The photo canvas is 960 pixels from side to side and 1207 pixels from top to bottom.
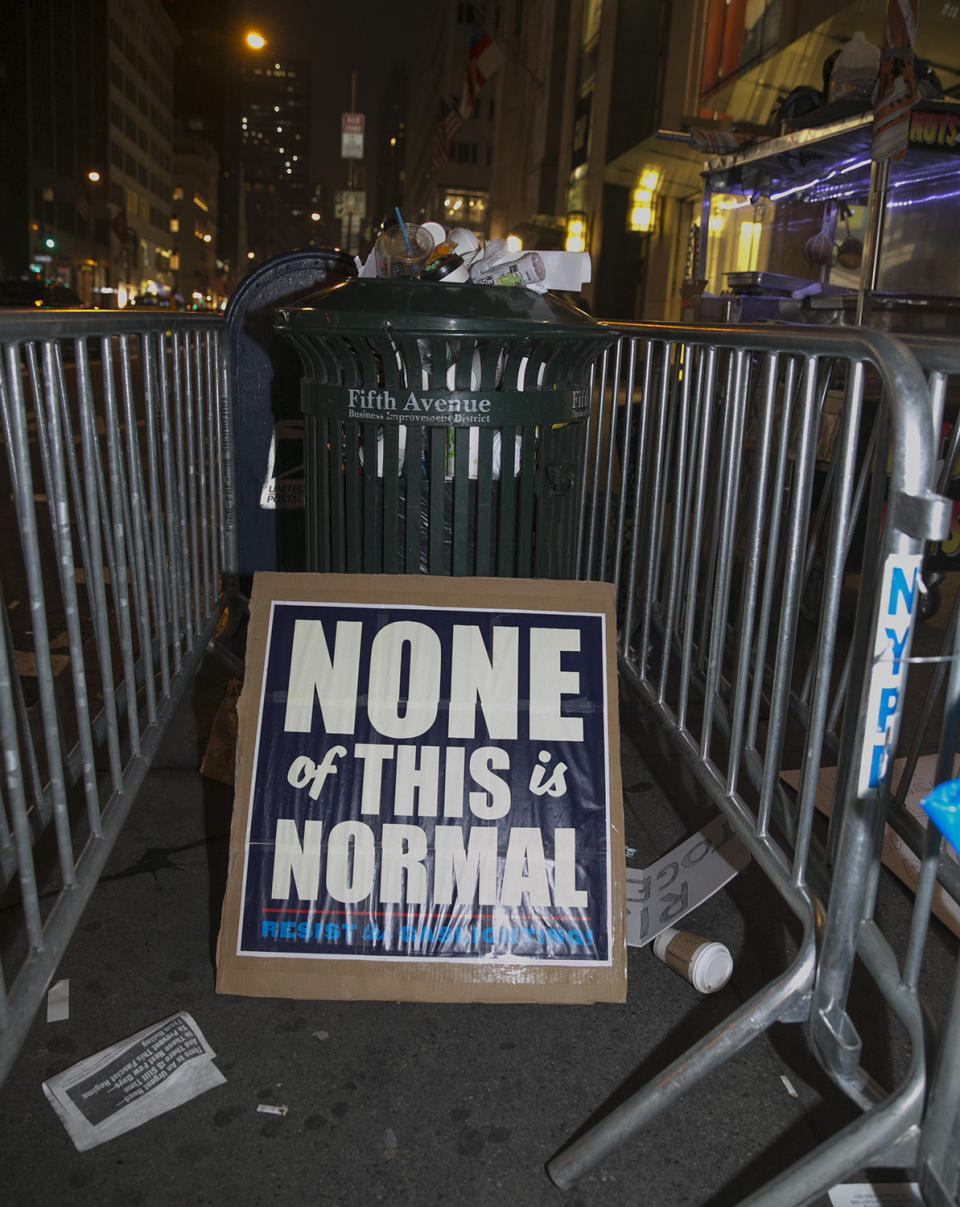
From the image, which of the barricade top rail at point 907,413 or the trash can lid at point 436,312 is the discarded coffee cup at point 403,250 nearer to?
the trash can lid at point 436,312

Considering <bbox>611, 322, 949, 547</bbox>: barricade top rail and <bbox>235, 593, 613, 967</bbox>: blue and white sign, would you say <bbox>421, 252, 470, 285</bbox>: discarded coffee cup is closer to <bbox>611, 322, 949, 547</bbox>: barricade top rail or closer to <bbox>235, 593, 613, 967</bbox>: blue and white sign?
<bbox>235, 593, 613, 967</bbox>: blue and white sign

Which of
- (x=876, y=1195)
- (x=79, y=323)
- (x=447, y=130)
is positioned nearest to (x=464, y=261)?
(x=79, y=323)

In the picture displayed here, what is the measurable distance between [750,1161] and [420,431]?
1.89m

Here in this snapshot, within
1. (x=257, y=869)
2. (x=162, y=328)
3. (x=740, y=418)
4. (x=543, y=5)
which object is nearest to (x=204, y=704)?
(x=162, y=328)

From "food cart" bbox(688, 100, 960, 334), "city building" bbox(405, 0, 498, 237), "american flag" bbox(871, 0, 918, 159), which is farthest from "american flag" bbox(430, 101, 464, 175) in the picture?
"city building" bbox(405, 0, 498, 237)

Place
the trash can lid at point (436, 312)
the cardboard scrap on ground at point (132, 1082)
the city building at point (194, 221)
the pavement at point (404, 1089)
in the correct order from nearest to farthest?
the pavement at point (404, 1089) → the cardboard scrap on ground at point (132, 1082) → the trash can lid at point (436, 312) → the city building at point (194, 221)

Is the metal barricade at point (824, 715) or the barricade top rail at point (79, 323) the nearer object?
the metal barricade at point (824, 715)

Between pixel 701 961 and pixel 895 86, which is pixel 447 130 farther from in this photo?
pixel 701 961

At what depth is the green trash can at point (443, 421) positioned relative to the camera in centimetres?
268

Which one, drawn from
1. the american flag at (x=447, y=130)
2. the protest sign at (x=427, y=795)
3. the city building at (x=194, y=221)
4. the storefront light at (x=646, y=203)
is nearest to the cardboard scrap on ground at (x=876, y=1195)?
the protest sign at (x=427, y=795)

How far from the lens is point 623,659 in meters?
3.53

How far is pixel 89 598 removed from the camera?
8.70ft

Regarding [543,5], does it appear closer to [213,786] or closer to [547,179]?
[547,179]

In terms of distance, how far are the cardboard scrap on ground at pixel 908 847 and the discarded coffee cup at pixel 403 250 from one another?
200 centimetres
